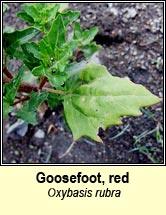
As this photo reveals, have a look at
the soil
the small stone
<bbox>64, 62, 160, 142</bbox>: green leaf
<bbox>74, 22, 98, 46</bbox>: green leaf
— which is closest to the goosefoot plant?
<bbox>64, 62, 160, 142</bbox>: green leaf

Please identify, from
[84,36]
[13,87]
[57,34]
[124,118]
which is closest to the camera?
[57,34]

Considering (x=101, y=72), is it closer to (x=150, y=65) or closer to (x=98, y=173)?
(x=98, y=173)

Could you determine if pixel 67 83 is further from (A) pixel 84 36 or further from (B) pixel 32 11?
(A) pixel 84 36

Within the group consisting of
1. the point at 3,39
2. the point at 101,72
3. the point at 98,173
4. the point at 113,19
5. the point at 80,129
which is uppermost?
the point at 113,19

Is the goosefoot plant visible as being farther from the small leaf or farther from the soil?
the soil

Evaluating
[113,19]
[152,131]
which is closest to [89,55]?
[113,19]

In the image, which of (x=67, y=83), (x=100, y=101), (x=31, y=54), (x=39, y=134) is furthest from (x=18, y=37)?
(x=39, y=134)

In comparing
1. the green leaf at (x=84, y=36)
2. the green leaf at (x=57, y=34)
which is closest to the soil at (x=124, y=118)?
the green leaf at (x=84, y=36)
